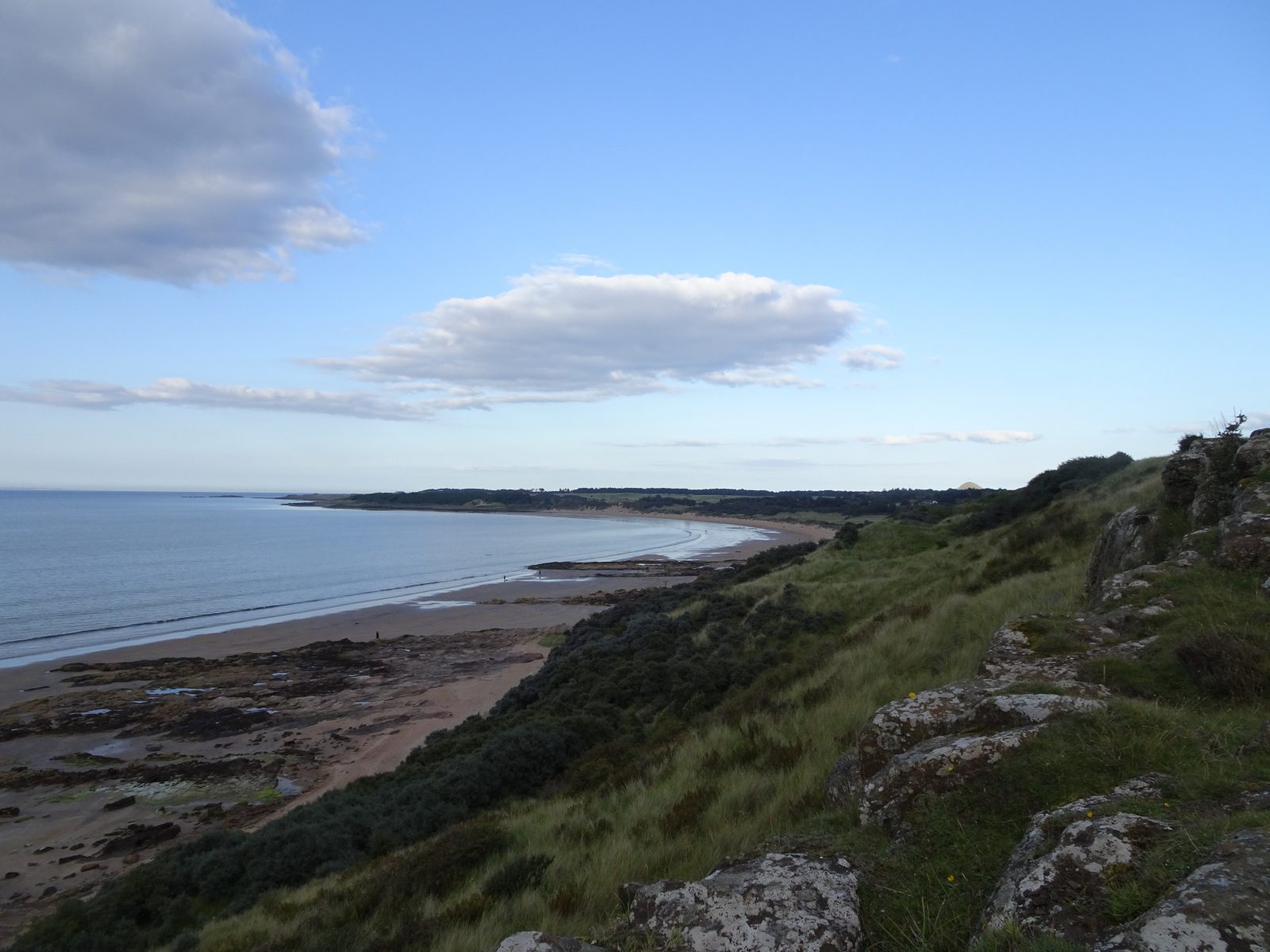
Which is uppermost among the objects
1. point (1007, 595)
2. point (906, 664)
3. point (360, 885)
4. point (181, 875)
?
point (1007, 595)

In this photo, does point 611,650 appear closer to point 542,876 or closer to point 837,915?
point 542,876

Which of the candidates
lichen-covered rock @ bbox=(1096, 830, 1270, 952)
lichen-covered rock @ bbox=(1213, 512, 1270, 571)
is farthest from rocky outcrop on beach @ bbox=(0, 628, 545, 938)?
lichen-covered rock @ bbox=(1213, 512, 1270, 571)

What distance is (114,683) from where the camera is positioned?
28.5 metres

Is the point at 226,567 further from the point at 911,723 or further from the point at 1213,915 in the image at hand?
the point at 1213,915

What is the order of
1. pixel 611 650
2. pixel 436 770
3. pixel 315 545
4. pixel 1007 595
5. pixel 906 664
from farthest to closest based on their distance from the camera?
pixel 315 545 → pixel 611 650 → pixel 436 770 → pixel 1007 595 → pixel 906 664

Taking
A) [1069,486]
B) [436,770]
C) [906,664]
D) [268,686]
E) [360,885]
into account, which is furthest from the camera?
[268,686]

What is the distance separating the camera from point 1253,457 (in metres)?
9.09

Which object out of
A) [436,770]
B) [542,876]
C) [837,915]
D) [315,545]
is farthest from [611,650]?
[315,545]

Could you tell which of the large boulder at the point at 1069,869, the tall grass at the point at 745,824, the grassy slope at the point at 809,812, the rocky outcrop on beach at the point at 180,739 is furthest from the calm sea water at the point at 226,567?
the large boulder at the point at 1069,869

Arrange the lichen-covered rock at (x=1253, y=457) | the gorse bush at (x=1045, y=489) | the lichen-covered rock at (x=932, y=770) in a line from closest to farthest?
the lichen-covered rock at (x=932, y=770) < the lichen-covered rock at (x=1253, y=457) < the gorse bush at (x=1045, y=489)

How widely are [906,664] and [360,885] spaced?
7.53m

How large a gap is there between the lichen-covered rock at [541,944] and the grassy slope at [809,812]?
0.95ft

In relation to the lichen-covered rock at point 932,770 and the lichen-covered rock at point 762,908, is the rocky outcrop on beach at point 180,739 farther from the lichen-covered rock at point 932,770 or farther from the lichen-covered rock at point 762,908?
the lichen-covered rock at point 932,770

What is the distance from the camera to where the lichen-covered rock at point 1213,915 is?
2475mm
